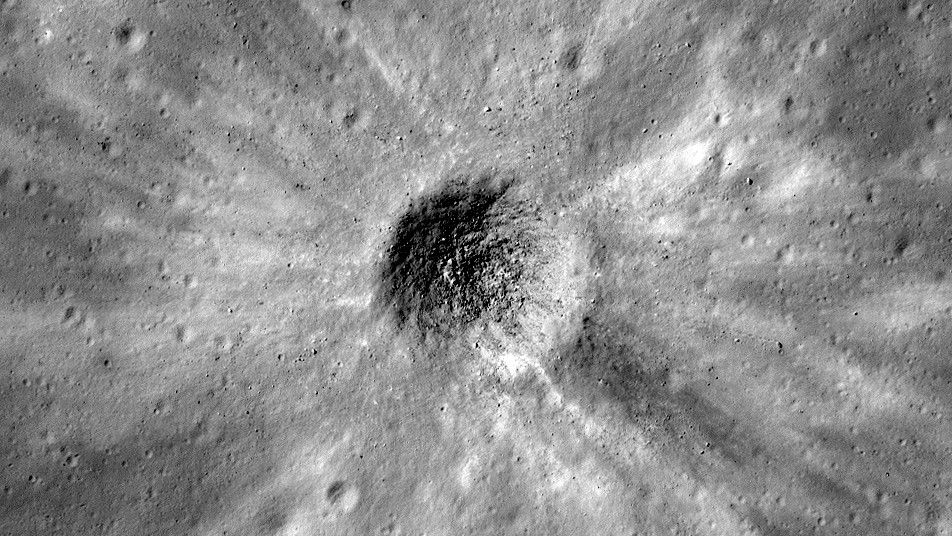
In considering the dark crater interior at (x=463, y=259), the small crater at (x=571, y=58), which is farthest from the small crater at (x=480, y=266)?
the small crater at (x=571, y=58)

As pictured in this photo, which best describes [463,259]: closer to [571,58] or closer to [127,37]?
[571,58]

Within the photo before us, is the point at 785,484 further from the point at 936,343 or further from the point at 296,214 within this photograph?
the point at 296,214

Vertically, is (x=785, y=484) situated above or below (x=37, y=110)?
below

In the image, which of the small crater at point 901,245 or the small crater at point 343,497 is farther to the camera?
the small crater at point 343,497

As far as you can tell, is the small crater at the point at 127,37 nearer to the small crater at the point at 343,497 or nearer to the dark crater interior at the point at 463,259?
the dark crater interior at the point at 463,259

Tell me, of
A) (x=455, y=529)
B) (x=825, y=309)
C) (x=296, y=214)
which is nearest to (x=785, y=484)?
(x=825, y=309)

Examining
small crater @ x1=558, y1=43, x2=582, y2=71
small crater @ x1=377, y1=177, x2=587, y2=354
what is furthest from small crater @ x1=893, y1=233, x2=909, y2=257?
small crater @ x1=558, y1=43, x2=582, y2=71

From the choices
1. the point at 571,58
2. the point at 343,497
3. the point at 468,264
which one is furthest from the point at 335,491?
the point at 571,58
